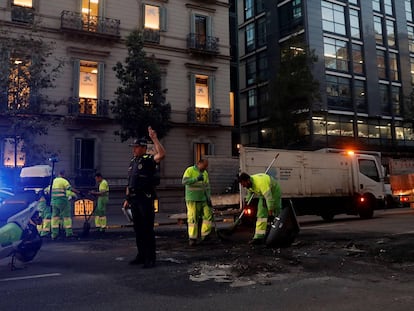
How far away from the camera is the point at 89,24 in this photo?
2277cm

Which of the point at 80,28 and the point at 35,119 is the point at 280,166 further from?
the point at 80,28

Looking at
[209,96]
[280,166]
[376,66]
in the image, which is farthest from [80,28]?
[376,66]

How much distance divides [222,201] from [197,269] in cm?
676

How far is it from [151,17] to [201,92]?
544 centimetres

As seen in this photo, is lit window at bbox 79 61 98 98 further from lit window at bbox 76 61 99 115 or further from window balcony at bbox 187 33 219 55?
window balcony at bbox 187 33 219 55

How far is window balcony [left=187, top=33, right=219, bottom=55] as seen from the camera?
25.7 m

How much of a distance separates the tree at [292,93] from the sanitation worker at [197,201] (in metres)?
18.4

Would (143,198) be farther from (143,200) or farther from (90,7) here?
(90,7)

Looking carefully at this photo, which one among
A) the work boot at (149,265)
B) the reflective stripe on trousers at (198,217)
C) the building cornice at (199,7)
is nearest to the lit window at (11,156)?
the building cornice at (199,7)

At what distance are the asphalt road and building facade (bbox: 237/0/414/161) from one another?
84.3 ft

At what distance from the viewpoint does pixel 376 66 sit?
121ft

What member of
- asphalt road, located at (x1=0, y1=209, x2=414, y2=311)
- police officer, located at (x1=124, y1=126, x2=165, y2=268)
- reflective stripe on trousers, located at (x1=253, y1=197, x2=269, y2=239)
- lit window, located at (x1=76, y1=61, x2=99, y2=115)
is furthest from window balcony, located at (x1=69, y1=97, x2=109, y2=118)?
police officer, located at (x1=124, y1=126, x2=165, y2=268)

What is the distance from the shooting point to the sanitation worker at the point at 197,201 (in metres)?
8.53

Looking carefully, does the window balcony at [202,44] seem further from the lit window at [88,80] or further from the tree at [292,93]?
the lit window at [88,80]
